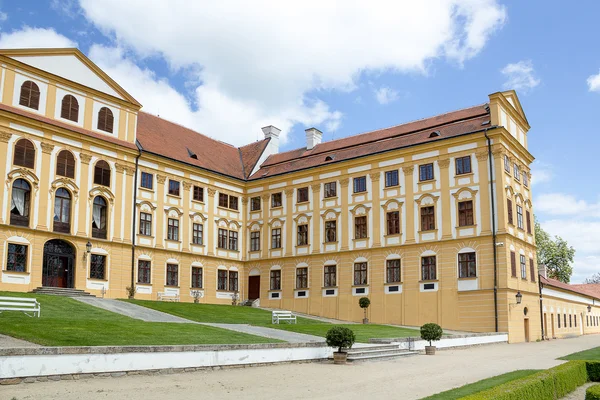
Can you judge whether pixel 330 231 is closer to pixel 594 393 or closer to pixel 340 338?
pixel 340 338

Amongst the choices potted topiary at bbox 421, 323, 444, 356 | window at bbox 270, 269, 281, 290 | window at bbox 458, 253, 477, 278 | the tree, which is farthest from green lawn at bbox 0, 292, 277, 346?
the tree

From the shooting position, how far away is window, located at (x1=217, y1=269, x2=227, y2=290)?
4006cm

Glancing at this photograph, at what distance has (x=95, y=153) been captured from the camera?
33406 millimetres

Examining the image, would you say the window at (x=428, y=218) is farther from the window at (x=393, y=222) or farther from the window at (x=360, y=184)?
the window at (x=360, y=184)

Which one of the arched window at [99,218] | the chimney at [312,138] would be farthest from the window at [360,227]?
the arched window at [99,218]

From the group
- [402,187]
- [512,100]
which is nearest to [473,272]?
[402,187]

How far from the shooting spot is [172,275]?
3697cm

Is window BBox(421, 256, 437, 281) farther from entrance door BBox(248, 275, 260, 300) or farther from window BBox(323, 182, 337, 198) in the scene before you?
entrance door BBox(248, 275, 260, 300)

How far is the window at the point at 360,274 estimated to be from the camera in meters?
36.5

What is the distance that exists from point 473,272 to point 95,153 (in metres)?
21.6

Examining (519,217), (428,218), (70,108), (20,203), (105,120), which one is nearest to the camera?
(20,203)

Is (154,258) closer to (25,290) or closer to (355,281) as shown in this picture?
(25,290)

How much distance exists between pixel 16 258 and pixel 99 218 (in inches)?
210

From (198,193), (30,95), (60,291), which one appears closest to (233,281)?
(198,193)
